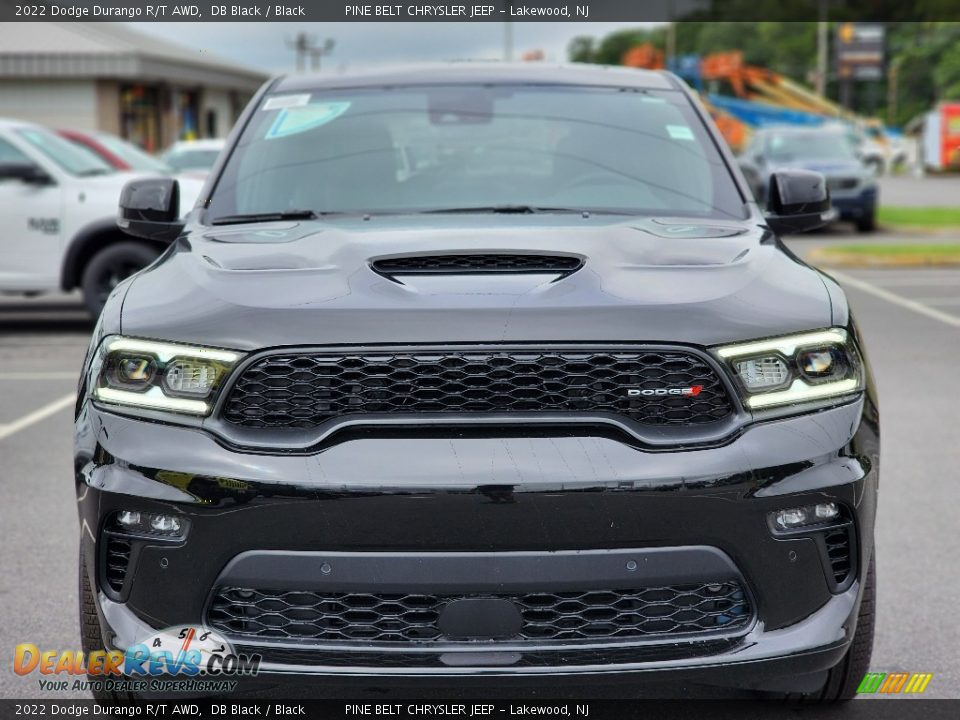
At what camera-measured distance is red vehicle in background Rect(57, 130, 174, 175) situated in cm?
1376

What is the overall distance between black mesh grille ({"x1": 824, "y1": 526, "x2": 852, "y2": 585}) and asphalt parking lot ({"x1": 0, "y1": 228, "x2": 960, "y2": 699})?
33.4 inches

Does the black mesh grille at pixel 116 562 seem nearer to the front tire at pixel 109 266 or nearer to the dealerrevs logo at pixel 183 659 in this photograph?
the dealerrevs logo at pixel 183 659

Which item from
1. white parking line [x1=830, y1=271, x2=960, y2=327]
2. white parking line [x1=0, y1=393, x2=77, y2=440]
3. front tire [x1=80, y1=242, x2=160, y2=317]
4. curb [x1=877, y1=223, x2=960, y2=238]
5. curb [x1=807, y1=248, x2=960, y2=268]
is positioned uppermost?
front tire [x1=80, y1=242, x2=160, y2=317]

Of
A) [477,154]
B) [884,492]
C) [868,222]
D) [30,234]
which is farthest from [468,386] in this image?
[868,222]

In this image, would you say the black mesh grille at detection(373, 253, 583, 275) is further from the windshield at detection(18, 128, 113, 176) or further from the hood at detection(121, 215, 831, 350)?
the windshield at detection(18, 128, 113, 176)

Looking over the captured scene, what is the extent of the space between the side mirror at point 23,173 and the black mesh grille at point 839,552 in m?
9.24

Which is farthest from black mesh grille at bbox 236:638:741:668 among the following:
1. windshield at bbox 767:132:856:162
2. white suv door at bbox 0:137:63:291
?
windshield at bbox 767:132:856:162

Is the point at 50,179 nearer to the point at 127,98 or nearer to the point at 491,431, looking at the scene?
the point at 491,431

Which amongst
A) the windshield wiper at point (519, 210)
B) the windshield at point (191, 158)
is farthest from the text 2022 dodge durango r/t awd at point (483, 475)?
the windshield at point (191, 158)

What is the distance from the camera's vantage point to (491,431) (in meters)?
2.83

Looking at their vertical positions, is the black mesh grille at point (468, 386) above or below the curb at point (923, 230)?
above

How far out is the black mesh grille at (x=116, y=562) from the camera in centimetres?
289

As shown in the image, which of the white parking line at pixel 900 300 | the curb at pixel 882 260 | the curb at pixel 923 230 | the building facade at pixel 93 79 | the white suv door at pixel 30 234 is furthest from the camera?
the building facade at pixel 93 79

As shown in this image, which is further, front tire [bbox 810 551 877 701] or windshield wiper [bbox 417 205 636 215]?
windshield wiper [bbox 417 205 636 215]
